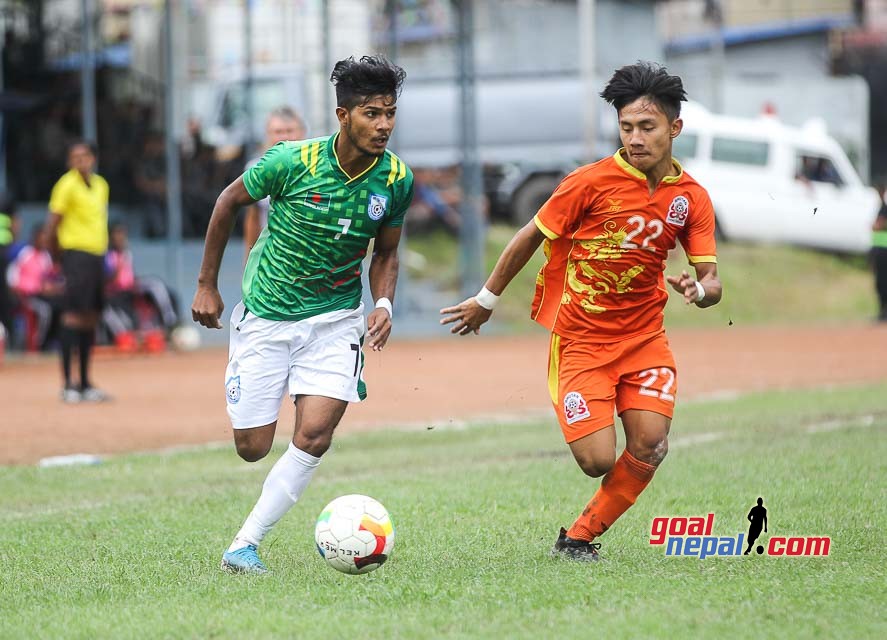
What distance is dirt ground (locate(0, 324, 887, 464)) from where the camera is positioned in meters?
12.1

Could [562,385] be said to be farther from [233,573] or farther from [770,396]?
[770,396]

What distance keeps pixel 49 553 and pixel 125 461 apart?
3539 mm

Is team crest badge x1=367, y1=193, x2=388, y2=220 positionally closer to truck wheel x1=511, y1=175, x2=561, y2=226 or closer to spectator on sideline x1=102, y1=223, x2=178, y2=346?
spectator on sideline x1=102, y1=223, x2=178, y2=346

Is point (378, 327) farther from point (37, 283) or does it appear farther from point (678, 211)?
point (37, 283)

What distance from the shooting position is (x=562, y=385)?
6.36m

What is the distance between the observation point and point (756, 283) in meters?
27.8

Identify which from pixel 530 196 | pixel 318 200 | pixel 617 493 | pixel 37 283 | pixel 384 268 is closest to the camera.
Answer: pixel 318 200

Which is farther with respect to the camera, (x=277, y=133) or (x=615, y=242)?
(x=277, y=133)

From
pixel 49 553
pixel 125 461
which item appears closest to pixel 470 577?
pixel 49 553

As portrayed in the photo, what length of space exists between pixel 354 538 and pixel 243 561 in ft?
1.89

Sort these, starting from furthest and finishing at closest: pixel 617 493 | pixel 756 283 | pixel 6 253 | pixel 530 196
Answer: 1. pixel 756 283
2. pixel 530 196
3. pixel 6 253
4. pixel 617 493

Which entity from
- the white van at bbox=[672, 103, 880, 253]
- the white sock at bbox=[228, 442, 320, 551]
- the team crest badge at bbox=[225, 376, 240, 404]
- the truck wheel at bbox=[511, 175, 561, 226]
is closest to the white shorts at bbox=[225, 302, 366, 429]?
the team crest badge at bbox=[225, 376, 240, 404]

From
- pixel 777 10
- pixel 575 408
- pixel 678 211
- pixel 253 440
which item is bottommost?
pixel 253 440

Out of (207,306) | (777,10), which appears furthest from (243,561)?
(777,10)
